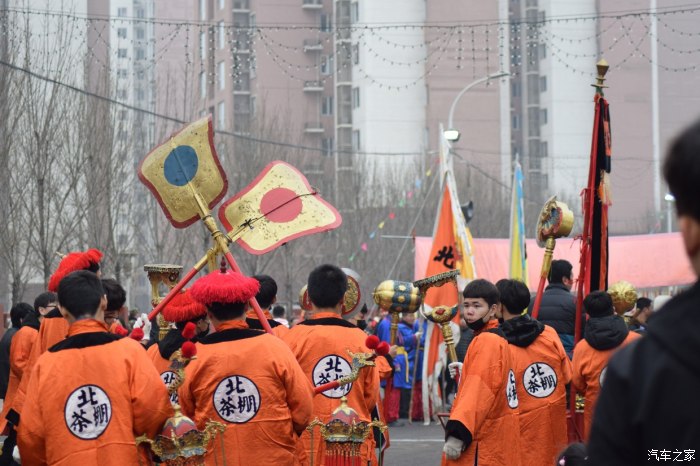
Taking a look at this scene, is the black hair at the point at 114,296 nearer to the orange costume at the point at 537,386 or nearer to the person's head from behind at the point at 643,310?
the orange costume at the point at 537,386

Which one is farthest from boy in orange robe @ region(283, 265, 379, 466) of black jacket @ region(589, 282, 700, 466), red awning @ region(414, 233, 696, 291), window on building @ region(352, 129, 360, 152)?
window on building @ region(352, 129, 360, 152)

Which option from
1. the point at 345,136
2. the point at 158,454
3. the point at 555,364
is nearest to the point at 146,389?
the point at 158,454

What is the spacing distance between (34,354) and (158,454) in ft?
11.3

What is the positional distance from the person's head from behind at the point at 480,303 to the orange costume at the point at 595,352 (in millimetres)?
1164

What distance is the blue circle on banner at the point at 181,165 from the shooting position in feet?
25.3

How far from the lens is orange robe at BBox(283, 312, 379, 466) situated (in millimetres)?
7348

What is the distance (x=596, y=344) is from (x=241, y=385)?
305cm

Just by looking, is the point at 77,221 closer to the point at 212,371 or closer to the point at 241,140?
the point at 241,140

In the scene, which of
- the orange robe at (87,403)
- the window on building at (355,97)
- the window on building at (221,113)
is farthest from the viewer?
the window on building at (221,113)

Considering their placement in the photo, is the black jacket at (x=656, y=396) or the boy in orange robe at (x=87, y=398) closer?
the black jacket at (x=656, y=396)

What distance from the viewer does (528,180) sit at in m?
62.6

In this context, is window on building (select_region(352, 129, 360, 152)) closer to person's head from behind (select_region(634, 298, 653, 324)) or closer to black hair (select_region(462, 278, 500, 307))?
person's head from behind (select_region(634, 298, 653, 324))

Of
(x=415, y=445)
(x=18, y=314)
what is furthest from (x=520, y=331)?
(x=415, y=445)

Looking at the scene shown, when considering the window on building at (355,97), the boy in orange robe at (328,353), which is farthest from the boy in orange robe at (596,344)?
the window on building at (355,97)
